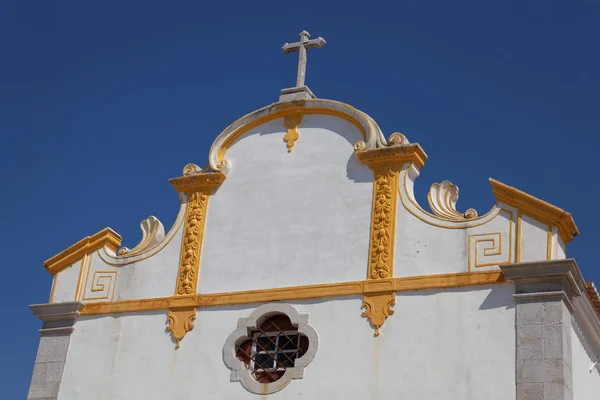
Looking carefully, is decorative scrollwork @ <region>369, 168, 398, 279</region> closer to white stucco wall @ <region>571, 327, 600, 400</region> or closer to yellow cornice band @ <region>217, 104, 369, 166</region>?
yellow cornice band @ <region>217, 104, 369, 166</region>

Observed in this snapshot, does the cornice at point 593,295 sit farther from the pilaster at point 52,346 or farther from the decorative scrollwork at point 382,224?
the pilaster at point 52,346

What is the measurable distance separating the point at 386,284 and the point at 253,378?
2.33 metres

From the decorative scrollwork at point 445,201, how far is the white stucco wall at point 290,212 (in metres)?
0.96

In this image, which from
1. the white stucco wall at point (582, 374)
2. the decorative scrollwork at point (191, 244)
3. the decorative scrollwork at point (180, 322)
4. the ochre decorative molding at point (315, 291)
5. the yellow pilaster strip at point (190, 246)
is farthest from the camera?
the decorative scrollwork at point (191, 244)

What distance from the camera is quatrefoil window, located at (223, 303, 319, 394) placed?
1598cm

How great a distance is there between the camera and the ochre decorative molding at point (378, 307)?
15617mm

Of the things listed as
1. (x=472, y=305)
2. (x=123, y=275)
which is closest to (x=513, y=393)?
(x=472, y=305)

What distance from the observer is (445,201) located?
53.5 ft

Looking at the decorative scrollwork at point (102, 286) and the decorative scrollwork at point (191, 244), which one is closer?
the decorative scrollwork at point (191, 244)

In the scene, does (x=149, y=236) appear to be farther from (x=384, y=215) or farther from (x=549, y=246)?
(x=549, y=246)

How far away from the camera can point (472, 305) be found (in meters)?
15.2

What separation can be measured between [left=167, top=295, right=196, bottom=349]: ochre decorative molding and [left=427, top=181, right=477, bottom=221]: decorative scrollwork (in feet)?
12.6

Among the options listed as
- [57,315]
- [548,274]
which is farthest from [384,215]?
[57,315]

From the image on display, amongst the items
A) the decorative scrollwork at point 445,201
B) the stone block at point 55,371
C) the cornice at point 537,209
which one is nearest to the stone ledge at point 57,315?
the stone block at point 55,371
